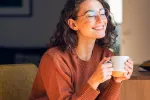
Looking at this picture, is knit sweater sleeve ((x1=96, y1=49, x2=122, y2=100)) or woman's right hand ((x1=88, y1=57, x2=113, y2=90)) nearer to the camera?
woman's right hand ((x1=88, y1=57, x2=113, y2=90))

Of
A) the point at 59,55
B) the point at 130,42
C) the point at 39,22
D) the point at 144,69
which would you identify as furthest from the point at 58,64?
the point at 39,22

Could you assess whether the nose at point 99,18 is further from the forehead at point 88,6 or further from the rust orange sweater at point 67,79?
the rust orange sweater at point 67,79

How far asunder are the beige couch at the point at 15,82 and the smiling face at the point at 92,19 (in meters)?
0.42

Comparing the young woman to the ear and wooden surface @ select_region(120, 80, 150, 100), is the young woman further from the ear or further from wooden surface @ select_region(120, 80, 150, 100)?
wooden surface @ select_region(120, 80, 150, 100)

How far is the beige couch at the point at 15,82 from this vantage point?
1.55 metres

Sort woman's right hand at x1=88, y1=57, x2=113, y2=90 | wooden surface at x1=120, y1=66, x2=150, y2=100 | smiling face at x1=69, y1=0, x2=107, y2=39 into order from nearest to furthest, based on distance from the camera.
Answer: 1. woman's right hand at x1=88, y1=57, x2=113, y2=90
2. smiling face at x1=69, y1=0, x2=107, y2=39
3. wooden surface at x1=120, y1=66, x2=150, y2=100

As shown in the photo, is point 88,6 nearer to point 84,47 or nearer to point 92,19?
point 92,19

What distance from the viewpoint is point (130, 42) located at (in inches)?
92.9

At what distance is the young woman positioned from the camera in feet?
4.19

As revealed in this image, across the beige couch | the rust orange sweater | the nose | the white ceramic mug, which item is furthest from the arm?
the beige couch

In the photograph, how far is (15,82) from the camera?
62.4 inches

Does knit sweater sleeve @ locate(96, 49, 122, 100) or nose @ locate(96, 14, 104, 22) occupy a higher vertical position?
nose @ locate(96, 14, 104, 22)

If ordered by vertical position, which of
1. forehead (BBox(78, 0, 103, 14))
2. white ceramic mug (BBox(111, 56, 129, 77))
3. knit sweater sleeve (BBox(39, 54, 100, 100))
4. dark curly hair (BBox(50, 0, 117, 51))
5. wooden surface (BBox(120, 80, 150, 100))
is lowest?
wooden surface (BBox(120, 80, 150, 100))

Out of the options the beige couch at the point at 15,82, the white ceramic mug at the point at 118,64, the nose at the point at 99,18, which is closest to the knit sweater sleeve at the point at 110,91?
the white ceramic mug at the point at 118,64
